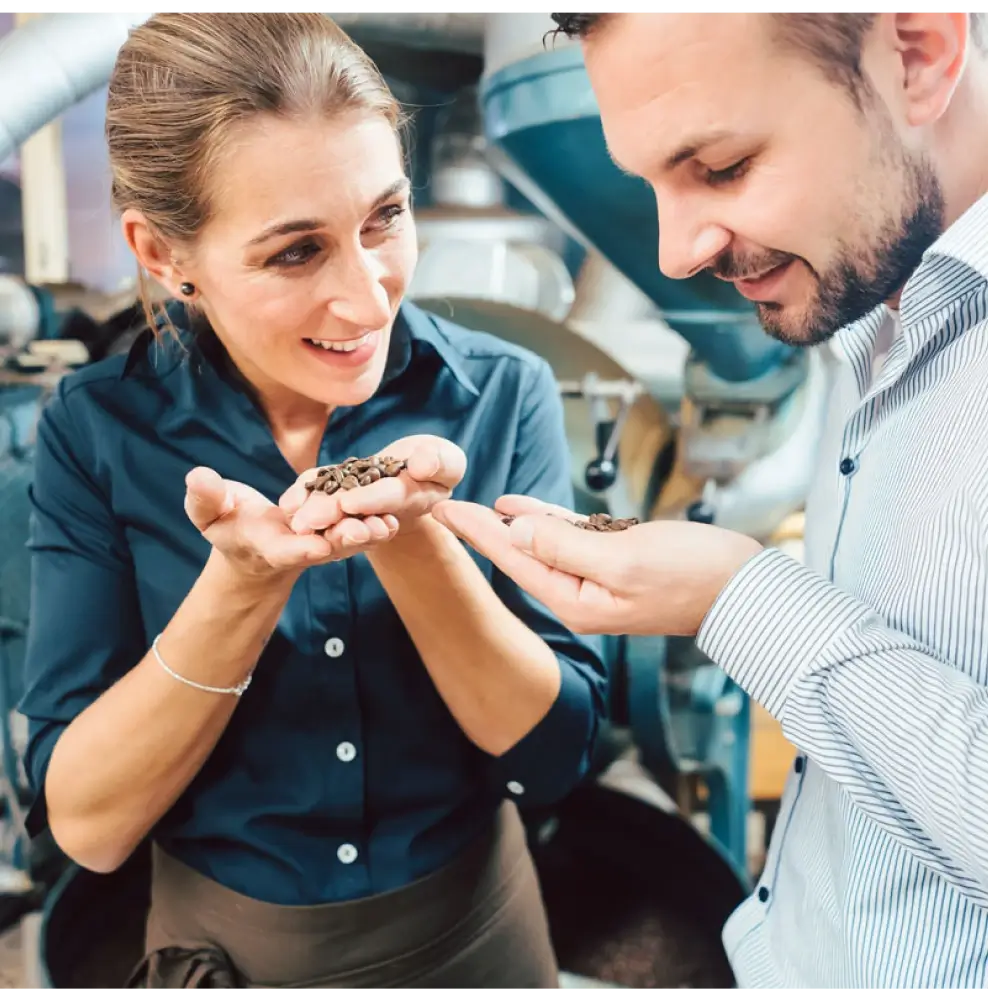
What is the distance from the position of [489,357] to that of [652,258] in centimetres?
22

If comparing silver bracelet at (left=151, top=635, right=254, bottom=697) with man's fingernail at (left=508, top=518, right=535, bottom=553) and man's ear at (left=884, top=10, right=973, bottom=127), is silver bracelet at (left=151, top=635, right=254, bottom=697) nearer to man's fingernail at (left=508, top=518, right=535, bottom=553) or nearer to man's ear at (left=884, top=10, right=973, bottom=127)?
man's fingernail at (left=508, top=518, right=535, bottom=553)

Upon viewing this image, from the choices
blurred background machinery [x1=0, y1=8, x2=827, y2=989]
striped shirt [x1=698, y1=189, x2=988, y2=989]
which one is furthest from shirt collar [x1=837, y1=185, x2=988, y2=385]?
blurred background machinery [x1=0, y1=8, x2=827, y2=989]

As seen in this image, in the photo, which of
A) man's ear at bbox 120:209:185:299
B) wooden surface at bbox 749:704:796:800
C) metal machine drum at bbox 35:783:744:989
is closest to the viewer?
man's ear at bbox 120:209:185:299

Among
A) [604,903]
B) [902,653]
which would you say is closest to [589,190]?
[902,653]

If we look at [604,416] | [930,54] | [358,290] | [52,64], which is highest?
[930,54]

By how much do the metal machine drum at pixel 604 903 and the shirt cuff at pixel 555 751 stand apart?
0.25m

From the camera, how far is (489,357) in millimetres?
926

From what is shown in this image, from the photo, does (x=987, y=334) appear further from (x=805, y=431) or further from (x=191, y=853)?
(x=191, y=853)

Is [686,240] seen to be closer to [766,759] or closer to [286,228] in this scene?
[286,228]

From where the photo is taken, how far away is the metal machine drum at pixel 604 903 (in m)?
1.02

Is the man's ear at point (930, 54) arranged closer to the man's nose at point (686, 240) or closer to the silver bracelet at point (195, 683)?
the man's nose at point (686, 240)

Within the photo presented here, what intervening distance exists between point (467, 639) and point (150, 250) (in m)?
0.46

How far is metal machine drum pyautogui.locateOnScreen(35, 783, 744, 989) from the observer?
40.0 inches

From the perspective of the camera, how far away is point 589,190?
0.93 metres
